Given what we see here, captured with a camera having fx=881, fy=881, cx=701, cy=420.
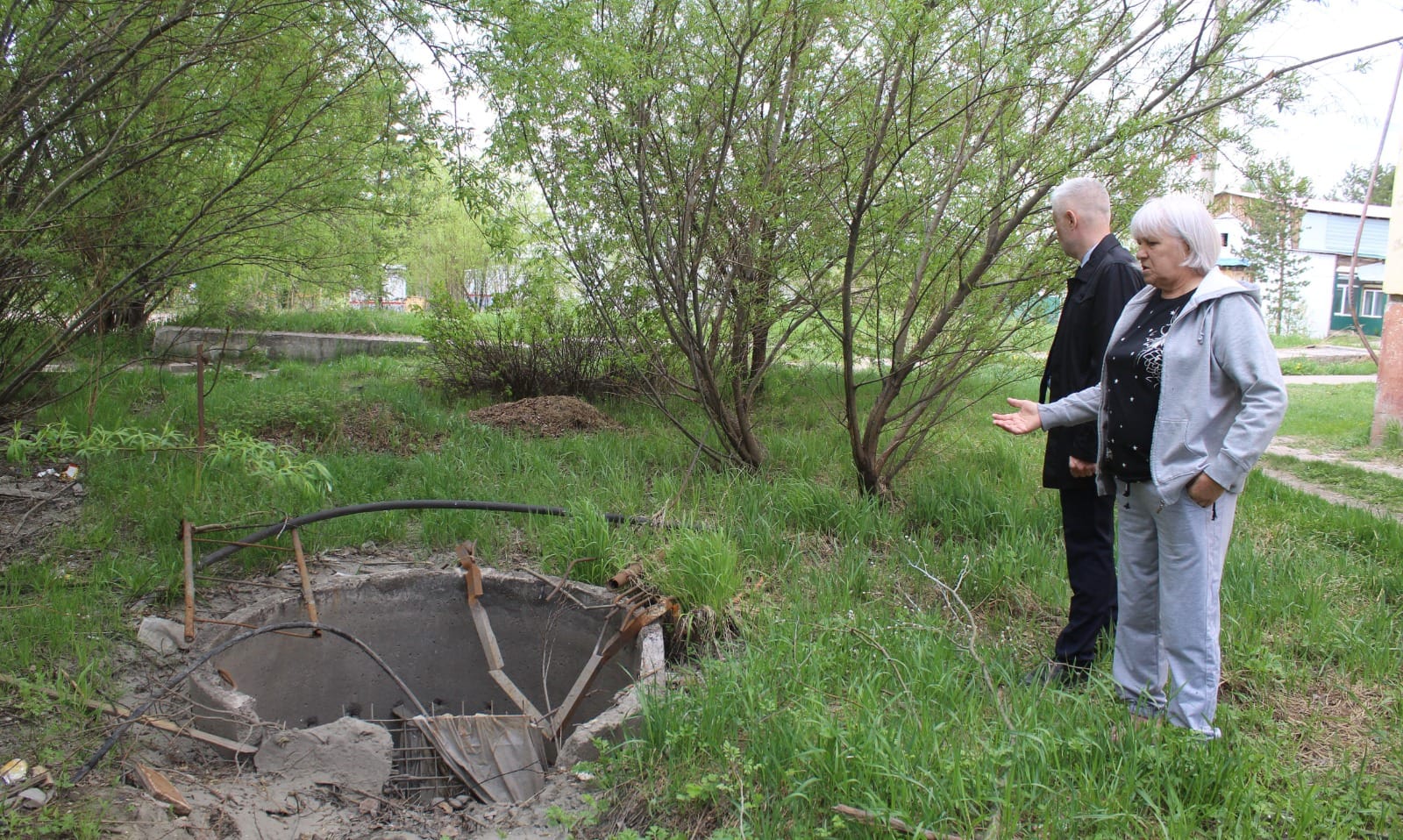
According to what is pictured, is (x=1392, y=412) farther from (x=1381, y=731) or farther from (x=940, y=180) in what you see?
(x=1381, y=731)

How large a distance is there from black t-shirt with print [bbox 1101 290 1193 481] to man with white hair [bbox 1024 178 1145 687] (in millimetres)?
344

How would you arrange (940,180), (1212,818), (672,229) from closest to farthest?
(1212,818) → (940,180) → (672,229)

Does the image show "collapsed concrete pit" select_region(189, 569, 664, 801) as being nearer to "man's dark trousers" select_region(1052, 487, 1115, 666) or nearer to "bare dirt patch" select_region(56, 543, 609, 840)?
"bare dirt patch" select_region(56, 543, 609, 840)

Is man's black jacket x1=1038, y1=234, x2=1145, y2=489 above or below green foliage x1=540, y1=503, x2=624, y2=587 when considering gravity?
above

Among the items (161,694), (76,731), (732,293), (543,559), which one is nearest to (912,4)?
(732,293)

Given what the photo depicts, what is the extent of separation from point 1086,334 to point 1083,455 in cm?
45

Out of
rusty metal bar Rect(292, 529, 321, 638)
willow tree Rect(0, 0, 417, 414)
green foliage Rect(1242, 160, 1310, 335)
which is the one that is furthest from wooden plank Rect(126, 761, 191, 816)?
green foliage Rect(1242, 160, 1310, 335)

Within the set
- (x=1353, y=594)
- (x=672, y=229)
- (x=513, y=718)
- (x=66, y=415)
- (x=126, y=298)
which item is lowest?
(x=513, y=718)

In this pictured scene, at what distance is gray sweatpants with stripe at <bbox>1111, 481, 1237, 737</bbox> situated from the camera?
8.45 feet

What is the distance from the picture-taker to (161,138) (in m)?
5.58

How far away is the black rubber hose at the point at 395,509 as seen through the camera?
4.31 m

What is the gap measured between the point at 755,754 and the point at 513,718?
1.51 metres

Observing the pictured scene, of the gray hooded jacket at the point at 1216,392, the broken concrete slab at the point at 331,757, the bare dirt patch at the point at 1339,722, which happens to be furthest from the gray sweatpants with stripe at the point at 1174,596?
the broken concrete slab at the point at 331,757

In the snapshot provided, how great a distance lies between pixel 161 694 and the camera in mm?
3156
